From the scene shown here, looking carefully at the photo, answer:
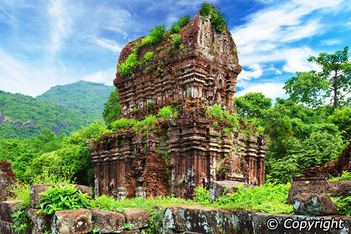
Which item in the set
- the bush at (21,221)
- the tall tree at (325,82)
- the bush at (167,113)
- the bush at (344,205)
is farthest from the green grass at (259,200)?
the tall tree at (325,82)

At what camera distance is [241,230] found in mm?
4406

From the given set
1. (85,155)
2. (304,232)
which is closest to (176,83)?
(85,155)

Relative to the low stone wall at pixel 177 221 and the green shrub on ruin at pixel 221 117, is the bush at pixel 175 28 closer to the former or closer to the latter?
the green shrub on ruin at pixel 221 117

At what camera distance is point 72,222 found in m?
5.06

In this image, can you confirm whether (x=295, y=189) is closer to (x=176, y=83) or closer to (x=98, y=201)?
(x=98, y=201)

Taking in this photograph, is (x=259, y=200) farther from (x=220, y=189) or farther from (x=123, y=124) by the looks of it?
(x=123, y=124)

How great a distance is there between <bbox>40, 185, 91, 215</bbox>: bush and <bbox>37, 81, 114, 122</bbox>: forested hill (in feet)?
362

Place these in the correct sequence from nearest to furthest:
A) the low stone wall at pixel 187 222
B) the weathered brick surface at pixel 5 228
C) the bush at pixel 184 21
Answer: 1. the low stone wall at pixel 187 222
2. the weathered brick surface at pixel 5 228
3. the bush at pixel 184 21

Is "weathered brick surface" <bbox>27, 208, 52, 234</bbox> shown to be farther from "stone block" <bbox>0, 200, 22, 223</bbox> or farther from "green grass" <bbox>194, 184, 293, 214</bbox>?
"green grass" <bbox>194, 184, 293, 214</bbox>

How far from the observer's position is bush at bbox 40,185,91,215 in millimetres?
5328

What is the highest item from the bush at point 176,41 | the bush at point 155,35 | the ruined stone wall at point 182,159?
the bush at point 155,35

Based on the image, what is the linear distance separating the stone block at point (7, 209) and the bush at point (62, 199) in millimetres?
1324

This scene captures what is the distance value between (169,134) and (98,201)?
682 cm

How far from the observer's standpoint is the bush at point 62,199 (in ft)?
17.5
